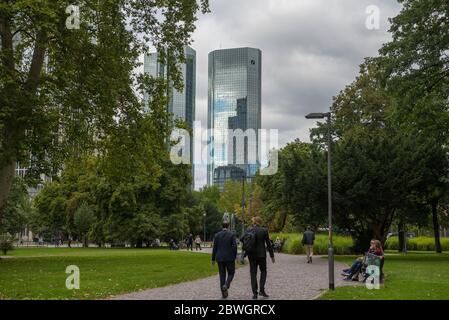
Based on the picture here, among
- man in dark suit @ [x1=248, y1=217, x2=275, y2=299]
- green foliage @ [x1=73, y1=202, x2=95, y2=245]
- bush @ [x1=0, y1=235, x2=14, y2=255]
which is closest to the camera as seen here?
man in dark suit @ [x1=248, y1=217, x2=275, y2=299]

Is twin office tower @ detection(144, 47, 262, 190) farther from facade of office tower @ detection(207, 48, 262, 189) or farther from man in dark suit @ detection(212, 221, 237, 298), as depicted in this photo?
man in dark suit @ detection(212, 221, 237, 298)

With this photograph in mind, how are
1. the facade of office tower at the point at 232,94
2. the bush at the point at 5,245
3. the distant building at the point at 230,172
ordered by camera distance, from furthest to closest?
the facade of office tower at the point at 232,94
the distant building at the point at 230,172
the bush at the point at 5,245

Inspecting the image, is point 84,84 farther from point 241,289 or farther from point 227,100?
point 227,100

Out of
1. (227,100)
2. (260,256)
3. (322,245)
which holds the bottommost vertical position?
(322,245)

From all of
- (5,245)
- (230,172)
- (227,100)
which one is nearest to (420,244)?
(230,172)

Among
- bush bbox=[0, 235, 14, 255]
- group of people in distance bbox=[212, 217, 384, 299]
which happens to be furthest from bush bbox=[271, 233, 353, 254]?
group of people in distance bbox=[212, 217, 384, 299]

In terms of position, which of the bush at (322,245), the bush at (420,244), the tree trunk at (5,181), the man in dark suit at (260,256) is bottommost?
the bush at (420,244)

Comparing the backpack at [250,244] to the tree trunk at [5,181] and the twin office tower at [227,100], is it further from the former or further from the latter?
the twin office tower at [227,100]

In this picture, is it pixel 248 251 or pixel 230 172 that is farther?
pixel 230 172

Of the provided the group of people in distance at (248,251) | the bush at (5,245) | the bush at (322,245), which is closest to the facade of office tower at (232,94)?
the bush at (322,245)

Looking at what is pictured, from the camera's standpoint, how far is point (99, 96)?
25.7m

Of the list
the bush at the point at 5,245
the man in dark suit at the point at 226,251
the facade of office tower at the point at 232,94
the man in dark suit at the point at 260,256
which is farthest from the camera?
the facade of office tower at the point at 232,94

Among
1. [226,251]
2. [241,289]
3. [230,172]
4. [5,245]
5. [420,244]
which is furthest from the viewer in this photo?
[230,172]

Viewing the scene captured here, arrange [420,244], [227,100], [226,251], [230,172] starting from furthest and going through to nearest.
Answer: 1. [227,100]
2. [230,172]
3. [420,244]
4. [226,251]
